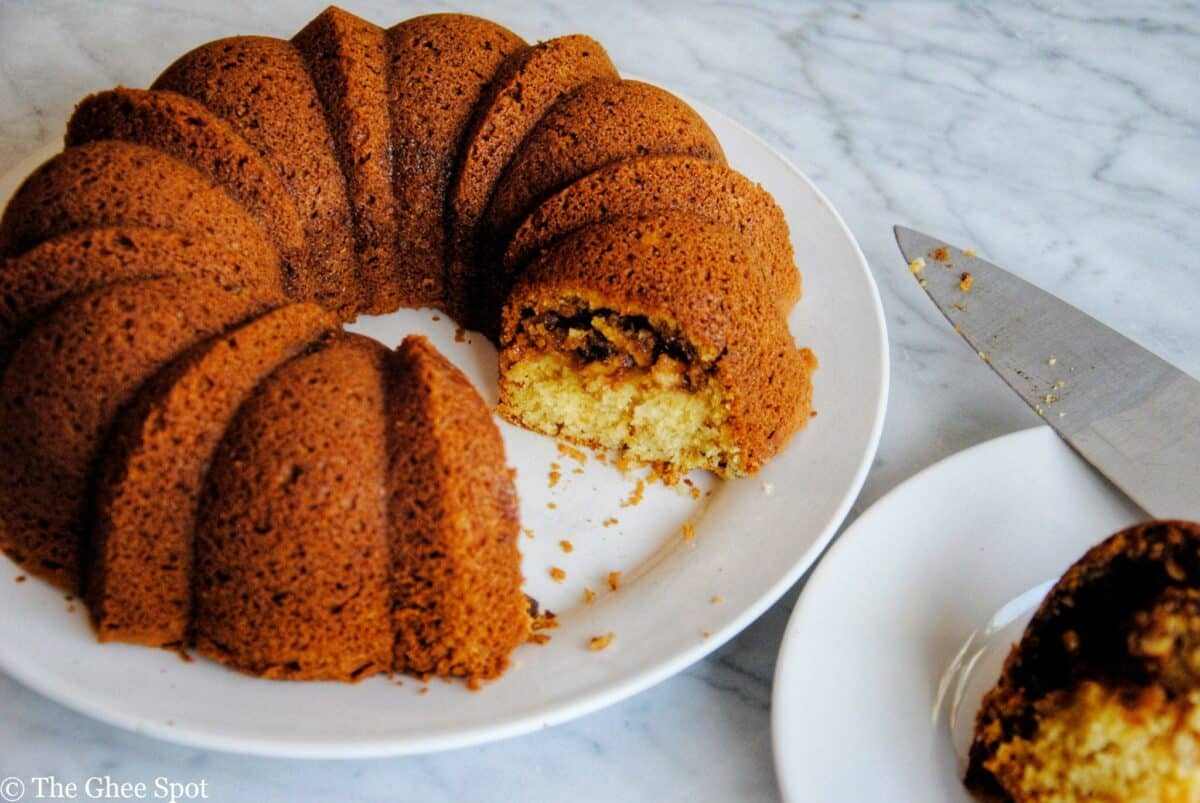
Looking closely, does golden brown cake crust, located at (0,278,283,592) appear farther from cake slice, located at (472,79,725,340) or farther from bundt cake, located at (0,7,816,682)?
cake slice, located at (472,79,725,340)

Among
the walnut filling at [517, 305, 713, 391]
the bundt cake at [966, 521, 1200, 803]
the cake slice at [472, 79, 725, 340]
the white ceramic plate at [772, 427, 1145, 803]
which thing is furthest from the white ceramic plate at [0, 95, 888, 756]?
the bundt cake at [966, 521, 1200, 803]

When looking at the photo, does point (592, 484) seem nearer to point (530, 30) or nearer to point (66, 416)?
point (66, 416)

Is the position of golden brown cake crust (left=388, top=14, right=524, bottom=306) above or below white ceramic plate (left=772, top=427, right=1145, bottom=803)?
above

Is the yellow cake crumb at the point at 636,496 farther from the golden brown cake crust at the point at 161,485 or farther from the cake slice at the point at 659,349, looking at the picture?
the golden brown cake crust at the point at 161,485

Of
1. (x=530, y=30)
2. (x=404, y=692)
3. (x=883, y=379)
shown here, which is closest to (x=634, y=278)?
(x=883, y=379)

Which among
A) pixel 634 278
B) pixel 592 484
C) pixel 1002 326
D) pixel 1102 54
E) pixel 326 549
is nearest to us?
pixel 326 549

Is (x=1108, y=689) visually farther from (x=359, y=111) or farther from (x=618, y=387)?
(x=359, y=111)

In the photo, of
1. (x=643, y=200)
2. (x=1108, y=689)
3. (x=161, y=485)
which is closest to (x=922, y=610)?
(x=1108, y=689)
